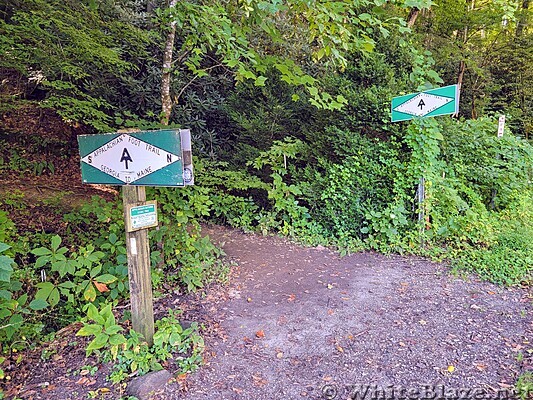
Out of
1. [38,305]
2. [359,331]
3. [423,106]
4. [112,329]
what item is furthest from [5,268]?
[423,106]

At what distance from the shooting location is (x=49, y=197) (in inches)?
210

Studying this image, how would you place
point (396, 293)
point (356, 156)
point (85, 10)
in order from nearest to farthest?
1. point (396, 293)
2. point (85, 10)
3. point (356, 156)

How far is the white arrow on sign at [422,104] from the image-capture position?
404 cm

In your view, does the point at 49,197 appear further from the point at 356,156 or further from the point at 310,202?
the point at 356,156

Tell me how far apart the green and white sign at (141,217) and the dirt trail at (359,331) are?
1003 mm

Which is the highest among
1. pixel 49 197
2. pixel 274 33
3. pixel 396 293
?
pixel 274 33

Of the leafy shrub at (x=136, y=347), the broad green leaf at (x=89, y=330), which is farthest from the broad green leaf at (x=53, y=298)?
the broad green leaf at (x=89, y=330)

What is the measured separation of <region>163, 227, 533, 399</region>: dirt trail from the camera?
7.20ft

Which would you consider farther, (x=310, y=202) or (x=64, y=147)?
(x=64, y=147)

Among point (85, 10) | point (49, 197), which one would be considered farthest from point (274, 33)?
point (49, 197)

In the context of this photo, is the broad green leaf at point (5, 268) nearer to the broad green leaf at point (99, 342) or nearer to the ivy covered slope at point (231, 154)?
the ivy covered slope at point (231, 154)

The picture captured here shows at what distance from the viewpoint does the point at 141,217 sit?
2332 mm

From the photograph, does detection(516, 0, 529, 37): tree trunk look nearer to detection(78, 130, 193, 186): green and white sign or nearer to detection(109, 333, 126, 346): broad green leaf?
detection(78, 130, 193, 186): green and white sign

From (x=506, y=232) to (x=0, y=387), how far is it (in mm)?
5193
